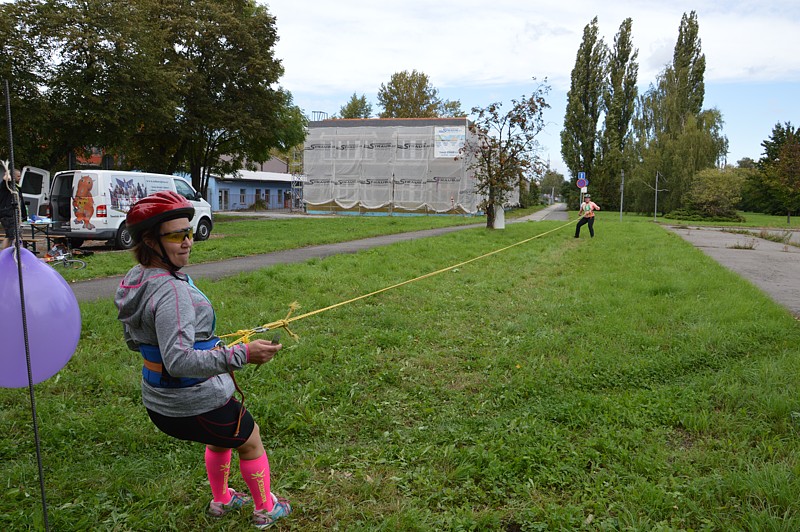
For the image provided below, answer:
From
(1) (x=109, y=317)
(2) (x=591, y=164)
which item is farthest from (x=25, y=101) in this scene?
(2) (x=591, y=164)

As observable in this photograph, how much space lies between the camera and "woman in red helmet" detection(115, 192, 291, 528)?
2.23 meters

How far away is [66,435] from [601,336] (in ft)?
16.7

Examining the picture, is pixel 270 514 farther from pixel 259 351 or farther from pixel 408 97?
pixel 408 97

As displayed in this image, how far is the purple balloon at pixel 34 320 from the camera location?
7.64ft

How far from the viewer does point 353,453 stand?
3629mm

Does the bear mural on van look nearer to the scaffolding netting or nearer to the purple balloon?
the purple balloon

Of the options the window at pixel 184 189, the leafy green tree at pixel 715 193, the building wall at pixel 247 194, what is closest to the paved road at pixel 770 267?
the window at pixel 184 189

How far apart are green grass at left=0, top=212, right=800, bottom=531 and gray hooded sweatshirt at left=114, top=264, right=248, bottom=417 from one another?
849 mm

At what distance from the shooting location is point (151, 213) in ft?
7.46

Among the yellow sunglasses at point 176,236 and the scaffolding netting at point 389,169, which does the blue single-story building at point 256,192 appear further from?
the yellow sunglasses at point 176,236

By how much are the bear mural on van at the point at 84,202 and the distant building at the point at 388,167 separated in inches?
1235

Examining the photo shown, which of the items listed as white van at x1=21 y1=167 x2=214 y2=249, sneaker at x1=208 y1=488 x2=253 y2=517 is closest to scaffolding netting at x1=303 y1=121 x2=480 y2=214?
white van at x1=21 y1=167 x2=214 y2=249

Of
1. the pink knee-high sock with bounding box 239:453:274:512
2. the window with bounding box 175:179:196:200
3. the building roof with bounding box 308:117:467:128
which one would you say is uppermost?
the building roof with bounding box 308:117:467:128

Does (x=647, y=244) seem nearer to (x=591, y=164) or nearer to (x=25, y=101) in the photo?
(x=25, y=101)
